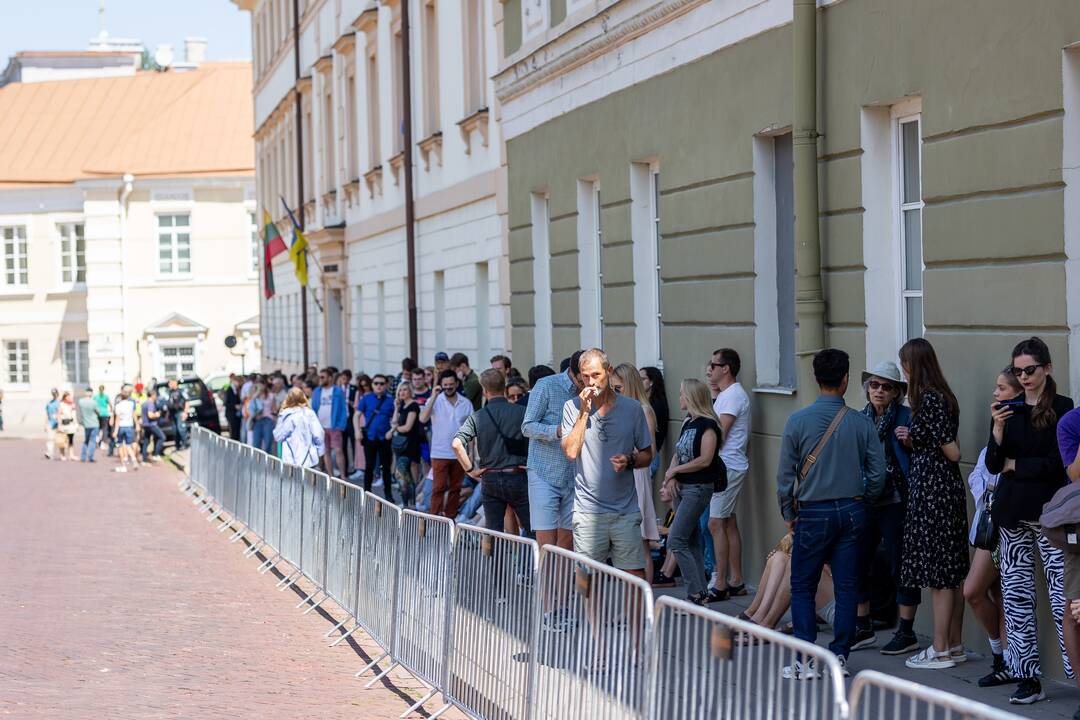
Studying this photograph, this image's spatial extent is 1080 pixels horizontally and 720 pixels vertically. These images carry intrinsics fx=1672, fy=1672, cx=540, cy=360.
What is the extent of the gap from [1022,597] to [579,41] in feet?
29.8

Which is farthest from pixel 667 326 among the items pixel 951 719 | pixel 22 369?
pixel 22 369

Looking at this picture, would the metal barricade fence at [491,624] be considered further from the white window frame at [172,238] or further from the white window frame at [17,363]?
the white window frame at [17,363]

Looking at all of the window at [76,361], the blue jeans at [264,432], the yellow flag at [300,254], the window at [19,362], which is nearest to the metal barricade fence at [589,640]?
the blue jeans at [264,432]

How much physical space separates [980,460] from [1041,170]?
60.1 inches

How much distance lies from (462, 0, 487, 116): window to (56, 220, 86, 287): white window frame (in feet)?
139

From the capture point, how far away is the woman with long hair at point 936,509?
883 centimetres

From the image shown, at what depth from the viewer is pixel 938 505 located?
29.1ft

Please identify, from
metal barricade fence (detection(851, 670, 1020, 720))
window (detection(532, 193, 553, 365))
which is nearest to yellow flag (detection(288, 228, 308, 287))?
window (detection(532, 193, 553, 365))

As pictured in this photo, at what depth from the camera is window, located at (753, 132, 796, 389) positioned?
40.1 feet

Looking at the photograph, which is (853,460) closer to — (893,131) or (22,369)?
(893,131)

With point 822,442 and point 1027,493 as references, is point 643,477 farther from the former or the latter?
point 1027,493

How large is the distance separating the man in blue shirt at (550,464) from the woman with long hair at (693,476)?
2.80 ft

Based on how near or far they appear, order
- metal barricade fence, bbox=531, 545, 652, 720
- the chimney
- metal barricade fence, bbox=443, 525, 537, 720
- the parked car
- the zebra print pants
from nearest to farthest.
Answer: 1. metal barricade fence, bbox=531, 545, 652, 720
2. metal barricade fence, bbox=443, 525, 537, 720
3. the zebra print pants
4. the parked car
5. the chimney

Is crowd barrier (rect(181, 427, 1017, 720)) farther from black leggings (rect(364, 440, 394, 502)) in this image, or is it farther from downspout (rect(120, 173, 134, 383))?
downspout (rect(120, 173, 134, 383))
